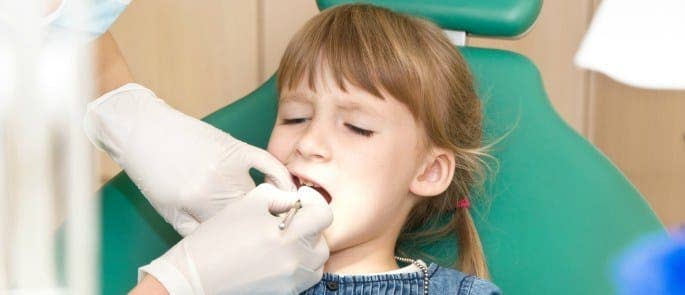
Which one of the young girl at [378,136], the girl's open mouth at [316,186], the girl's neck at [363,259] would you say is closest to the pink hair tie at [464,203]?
the young girl at [378,136]

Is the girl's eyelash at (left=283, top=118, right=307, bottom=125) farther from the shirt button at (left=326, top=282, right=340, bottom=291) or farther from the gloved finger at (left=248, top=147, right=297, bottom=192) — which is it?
the shirt button at (left=326, top=282, right=340, bottom=291)

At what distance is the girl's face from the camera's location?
115 cm

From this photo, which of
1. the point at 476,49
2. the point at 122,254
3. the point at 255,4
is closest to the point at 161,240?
the point at 122,254

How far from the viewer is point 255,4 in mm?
1754

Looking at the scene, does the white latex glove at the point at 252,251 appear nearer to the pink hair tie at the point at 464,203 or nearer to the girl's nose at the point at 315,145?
the girl's nose at the point at 315,145

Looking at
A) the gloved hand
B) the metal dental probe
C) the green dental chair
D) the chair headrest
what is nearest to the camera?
the gloved hand

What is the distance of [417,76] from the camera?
122 cm

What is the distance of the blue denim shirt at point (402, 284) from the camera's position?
1169 mm

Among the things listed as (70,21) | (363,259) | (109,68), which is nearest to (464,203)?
(363,259)

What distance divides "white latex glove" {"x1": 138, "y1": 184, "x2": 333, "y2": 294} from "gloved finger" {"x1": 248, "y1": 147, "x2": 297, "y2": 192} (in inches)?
1.4

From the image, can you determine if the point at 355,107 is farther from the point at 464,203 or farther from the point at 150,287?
the point at 150,287

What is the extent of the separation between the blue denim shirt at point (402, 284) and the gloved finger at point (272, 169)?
0.45ft

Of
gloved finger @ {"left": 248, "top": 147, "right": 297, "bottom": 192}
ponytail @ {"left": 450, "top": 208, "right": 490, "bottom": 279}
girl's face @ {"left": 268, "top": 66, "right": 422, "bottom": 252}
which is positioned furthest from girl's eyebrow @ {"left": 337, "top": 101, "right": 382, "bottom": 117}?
ponytail @ {"left": 450, "top": 208, "right": 490, "bottom": 279}

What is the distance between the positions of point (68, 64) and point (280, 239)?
0.59 metres
